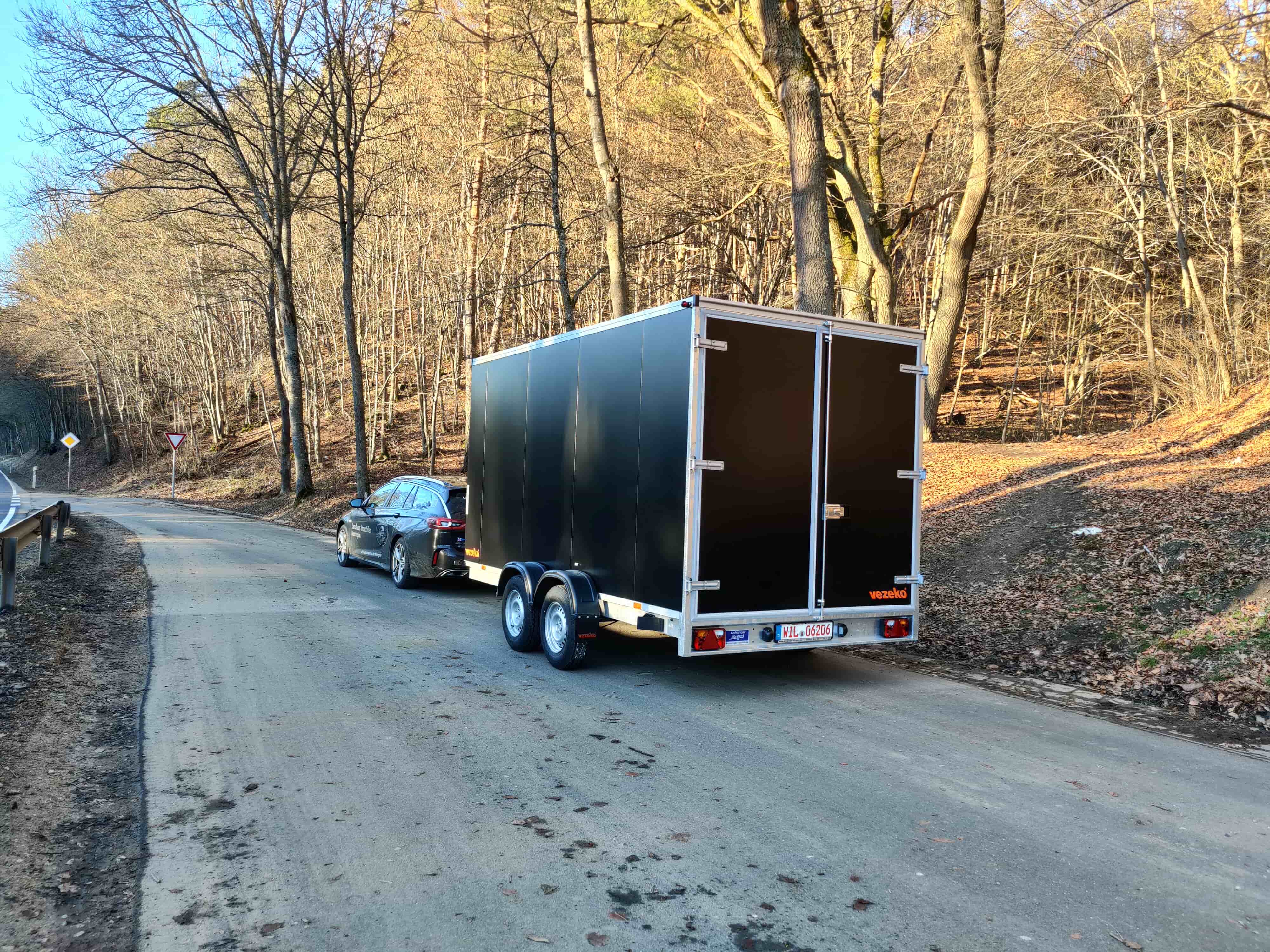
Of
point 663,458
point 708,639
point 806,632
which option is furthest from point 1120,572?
point 663,458

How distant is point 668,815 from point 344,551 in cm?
1165

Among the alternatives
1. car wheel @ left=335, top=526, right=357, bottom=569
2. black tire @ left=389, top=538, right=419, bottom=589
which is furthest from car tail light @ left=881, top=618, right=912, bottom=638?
car wheel @ left=335, top=526, right=357, bottom=569

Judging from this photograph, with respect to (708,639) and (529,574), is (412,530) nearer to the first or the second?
(529,574)

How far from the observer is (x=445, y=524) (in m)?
12.1

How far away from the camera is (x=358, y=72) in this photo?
75.4 ft

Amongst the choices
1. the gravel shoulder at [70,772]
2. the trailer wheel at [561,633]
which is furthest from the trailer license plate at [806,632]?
the gravel shoulder at [70,772]

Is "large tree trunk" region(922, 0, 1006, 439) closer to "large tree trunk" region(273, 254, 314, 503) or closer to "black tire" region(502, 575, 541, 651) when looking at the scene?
"black tire" region(502, 575, 541, 651)

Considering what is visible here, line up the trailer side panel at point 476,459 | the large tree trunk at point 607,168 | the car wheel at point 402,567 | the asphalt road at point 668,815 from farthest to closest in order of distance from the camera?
the large tree trunk at point 607,168 → the car wheel at point 402,567 → the trailer side panel at point 476,459 → the asphalt road at point 668,815

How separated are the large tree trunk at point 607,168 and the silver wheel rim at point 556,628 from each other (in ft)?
30.2

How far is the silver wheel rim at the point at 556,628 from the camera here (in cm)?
782

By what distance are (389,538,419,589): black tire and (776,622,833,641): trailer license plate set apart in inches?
273

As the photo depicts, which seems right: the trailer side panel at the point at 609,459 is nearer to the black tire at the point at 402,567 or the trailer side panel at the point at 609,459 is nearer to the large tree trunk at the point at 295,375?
the black tire at the point at 402,567

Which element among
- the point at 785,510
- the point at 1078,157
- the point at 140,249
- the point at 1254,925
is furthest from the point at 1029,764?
the point at 140,249

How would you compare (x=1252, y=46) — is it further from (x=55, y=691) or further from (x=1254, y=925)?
(x=55, y=691)
